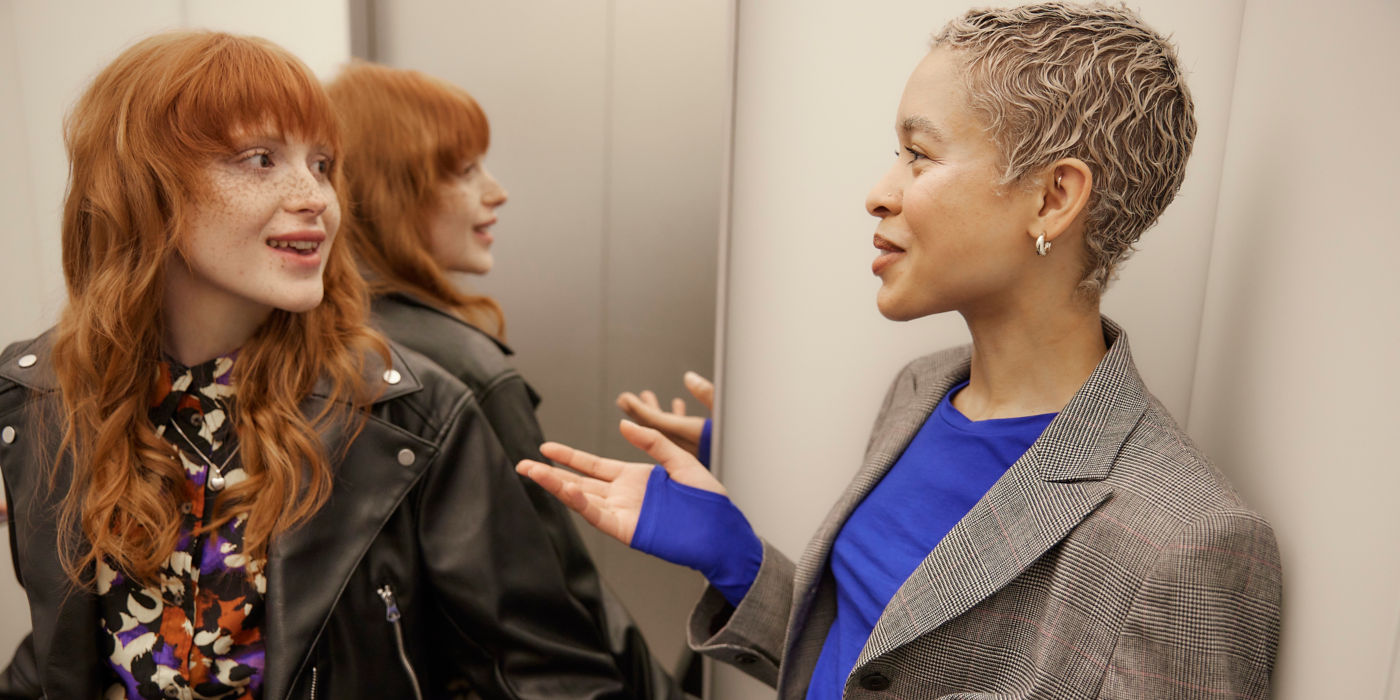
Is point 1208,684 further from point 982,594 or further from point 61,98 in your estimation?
point 61,98

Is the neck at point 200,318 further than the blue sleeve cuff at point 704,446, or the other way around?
the blue sleeve cuff at point 704,446

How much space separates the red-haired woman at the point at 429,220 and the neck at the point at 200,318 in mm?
320

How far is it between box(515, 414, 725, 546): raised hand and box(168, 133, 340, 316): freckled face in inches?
13.6

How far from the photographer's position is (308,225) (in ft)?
3.35

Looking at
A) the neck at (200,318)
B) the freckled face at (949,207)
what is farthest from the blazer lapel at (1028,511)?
the neck at (200,318)

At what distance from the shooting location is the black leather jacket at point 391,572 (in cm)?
100

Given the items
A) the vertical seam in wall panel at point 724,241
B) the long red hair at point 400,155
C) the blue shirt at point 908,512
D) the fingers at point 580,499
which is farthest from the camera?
the long red hair at point 400,155

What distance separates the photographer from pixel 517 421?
137 cm

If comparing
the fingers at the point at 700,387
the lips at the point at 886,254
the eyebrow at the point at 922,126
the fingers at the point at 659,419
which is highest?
the eyebrow at the point at 922,126

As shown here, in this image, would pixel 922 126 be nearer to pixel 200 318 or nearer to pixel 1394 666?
pixel 1394 666

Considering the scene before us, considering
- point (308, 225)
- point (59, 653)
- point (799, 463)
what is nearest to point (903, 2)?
point (799, 463)

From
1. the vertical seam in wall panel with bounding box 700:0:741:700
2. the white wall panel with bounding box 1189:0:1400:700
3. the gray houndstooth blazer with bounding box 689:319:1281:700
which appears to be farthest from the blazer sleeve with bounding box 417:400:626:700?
the white wall panel with bounding box 1189:0:1400:700

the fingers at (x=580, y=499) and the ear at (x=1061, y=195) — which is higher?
the ear at (x=1061, y=195)

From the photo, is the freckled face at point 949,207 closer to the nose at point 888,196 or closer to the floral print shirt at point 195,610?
the nose at point 888,196
